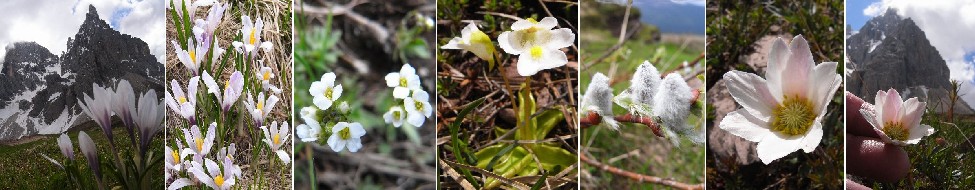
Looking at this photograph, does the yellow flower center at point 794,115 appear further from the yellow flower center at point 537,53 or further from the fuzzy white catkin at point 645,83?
the yellow flower center at point 537,53

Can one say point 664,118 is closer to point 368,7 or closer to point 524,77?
point 524,77

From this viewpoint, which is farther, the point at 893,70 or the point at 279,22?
the point at 279,22

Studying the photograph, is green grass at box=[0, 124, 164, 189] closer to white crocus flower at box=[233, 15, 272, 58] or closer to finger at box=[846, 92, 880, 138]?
white crocus flower at box=[233, 15, 272, 58]

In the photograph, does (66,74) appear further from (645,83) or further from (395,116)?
(645,83)

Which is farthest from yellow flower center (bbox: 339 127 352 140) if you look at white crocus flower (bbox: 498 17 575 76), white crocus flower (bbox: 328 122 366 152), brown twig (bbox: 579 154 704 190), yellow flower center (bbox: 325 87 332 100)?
brown twig (bbox: 579 154 704 190)

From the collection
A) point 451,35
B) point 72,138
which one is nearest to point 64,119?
point 72,138
